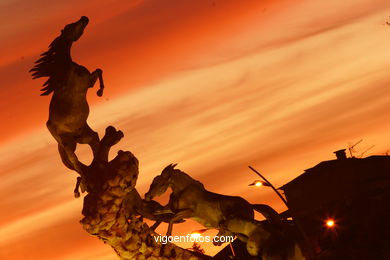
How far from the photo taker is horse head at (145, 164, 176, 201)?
39.6 feet

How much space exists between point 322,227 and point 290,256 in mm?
15228

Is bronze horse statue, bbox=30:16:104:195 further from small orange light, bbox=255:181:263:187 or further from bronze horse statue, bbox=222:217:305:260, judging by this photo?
small orange light, bbox=255:181:263:187

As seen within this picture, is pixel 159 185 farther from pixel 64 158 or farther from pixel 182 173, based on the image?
pixel 64 158

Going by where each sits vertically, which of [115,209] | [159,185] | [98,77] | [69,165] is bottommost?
[115,209]

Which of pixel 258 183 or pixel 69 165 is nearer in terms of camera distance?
pixel 69 165

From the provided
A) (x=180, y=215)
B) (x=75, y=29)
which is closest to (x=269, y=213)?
(x=180, y=215)

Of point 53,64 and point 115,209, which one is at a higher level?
point 53,64

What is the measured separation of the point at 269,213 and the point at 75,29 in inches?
168

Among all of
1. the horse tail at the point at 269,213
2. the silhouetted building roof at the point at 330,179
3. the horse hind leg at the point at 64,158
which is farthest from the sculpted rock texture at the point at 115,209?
the silhouetted building roof at the point at 330,179

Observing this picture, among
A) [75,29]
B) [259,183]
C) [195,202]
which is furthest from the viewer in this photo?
[259,183]

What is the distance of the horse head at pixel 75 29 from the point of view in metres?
11.5

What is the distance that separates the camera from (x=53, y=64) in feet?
37.6

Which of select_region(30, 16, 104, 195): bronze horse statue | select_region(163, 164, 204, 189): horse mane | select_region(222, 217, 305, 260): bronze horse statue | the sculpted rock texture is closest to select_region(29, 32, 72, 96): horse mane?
select_region(30, 16, 104, 195): bronze horse statue

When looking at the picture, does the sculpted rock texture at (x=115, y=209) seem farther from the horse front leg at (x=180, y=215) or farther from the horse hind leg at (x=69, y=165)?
the horse front leg at (x=180, y=215)
